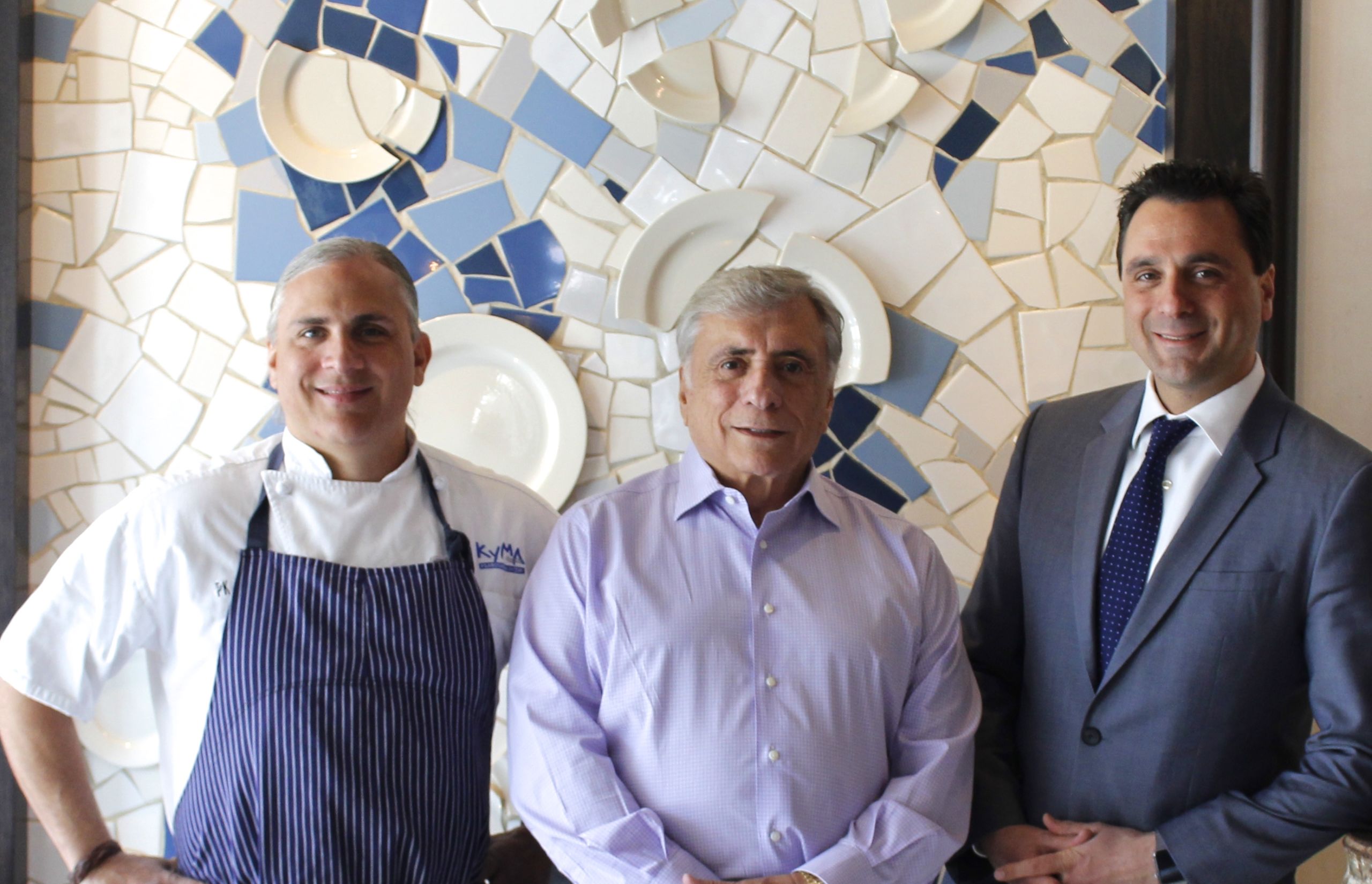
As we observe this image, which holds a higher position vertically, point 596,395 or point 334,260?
point 334,260

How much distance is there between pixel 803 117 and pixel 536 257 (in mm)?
654

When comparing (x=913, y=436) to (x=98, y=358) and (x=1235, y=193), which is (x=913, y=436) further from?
(x=98, y=358)

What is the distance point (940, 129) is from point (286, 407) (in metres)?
1.48

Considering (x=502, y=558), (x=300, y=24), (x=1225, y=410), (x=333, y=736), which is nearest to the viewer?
(x=333, y=736)

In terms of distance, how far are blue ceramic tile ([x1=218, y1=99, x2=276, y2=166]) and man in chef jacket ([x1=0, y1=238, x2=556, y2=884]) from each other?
80 cm

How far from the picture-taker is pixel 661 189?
215cm

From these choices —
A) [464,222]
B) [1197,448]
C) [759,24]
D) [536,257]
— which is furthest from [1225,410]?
[464,222]

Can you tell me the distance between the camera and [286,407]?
1477 mm

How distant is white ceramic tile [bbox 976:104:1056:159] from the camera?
7.11ft

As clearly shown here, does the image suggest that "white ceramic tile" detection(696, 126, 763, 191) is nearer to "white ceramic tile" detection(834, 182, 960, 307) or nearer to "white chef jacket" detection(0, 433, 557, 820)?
"white ceramic tile" detection(834, 182, 960, 307)

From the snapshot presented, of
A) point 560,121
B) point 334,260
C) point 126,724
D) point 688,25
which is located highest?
point 688,25

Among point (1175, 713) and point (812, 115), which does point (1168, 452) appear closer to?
point (1175, 713)

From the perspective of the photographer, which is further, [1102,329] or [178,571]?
[1102,329]

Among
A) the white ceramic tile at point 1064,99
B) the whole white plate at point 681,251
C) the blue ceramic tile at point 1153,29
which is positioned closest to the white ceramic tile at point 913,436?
the whole white plate at point 681,251
